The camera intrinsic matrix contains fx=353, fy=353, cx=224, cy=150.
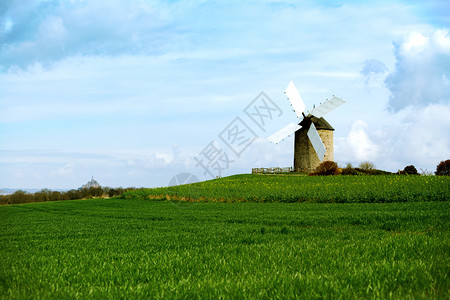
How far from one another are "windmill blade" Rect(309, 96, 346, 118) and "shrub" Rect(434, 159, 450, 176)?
19822mm

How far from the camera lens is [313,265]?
707 centimetres

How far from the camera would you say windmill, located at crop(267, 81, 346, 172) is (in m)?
61.4

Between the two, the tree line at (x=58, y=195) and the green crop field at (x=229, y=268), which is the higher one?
the tree line at (x=58, y=195)

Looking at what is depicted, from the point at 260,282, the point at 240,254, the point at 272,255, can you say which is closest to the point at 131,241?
the point at 240,254

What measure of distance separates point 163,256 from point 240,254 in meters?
1.90

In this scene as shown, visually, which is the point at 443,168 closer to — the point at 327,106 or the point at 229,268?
the point at 327,106

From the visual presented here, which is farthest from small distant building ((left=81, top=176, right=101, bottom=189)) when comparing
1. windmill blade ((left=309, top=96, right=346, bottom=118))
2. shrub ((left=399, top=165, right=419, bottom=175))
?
shrub ((left=399, top=165, right=419, bottom=175))

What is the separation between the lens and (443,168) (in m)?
60.1

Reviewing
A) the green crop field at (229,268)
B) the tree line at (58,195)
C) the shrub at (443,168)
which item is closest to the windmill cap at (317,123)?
the shrub at (443,168)

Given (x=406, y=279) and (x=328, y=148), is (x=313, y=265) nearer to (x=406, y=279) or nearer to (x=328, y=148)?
(x=406, y=279)

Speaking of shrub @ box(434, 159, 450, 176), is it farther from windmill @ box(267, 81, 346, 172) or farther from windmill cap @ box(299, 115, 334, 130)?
windmill cap @ box(299, 115, 334, 130)

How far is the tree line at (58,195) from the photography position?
5191 cm

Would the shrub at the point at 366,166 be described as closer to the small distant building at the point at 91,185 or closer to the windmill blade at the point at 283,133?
the windmill blade at the point at 283,133

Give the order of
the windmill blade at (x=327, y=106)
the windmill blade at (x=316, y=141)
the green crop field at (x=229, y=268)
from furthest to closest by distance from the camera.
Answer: the windmill blade at (x=316, y=141) → the windmill blade at (x=327, y=106) → the green crop field at (x=229, y=268)
